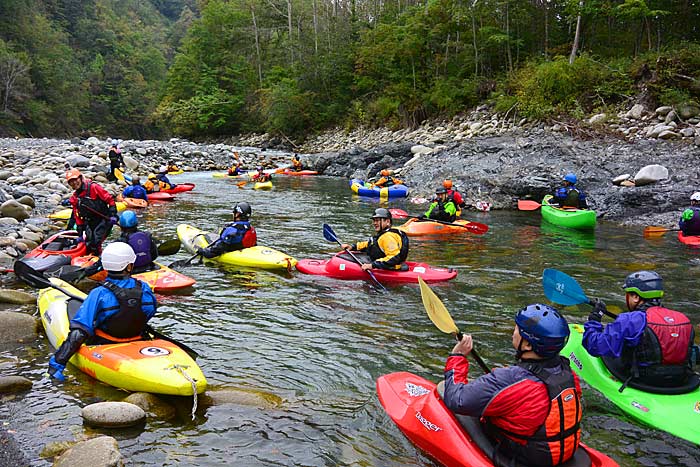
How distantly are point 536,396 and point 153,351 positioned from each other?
116 inches

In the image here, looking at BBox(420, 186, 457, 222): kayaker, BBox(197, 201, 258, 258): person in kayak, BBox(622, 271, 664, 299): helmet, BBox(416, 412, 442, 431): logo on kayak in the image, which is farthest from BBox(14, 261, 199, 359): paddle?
BBox(420, 186, 457, 222): kayaker

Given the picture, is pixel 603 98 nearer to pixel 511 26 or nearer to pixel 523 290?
pixel 511 26

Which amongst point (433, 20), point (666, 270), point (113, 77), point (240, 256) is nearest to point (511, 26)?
point (433, 20)

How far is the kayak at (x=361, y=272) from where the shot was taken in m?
7.52

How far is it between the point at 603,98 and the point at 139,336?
17.8 metres

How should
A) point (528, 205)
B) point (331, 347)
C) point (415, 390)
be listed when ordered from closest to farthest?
1. point (415, 390)
2. point (331, 347)
3. point (528, 205)

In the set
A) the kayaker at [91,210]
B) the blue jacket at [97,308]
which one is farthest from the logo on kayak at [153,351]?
the kayaker at [91,210]

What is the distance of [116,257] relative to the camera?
414cm

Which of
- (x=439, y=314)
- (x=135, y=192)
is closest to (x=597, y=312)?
(x=439, y=314)

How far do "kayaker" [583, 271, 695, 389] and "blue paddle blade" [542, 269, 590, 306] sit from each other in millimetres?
668

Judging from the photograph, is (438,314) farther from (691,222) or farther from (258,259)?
(691,222)

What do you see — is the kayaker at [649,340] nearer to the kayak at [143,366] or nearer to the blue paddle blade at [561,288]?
the blue paddle blade at [561,288]

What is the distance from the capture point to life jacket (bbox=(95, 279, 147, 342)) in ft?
13.9

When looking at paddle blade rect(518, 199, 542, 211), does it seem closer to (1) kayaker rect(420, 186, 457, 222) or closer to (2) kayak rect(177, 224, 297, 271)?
(1) kayaker rect(420, 186, 457, 222)
